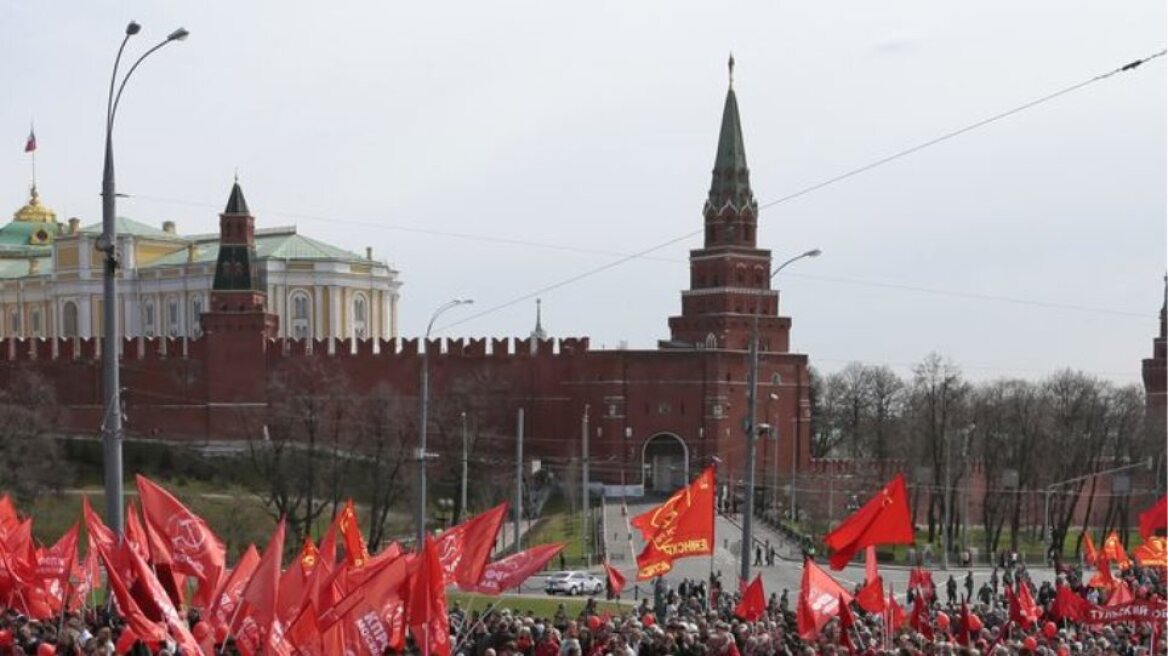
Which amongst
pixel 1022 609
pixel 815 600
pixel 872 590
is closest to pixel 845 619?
pixel 815 600

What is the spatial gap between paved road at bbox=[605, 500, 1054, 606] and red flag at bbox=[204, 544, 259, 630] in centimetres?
2201

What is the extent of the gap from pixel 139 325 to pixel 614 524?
4935 centimetres

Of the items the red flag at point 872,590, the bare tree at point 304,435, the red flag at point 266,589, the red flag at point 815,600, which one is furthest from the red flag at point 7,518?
the bare tree at point 304,435

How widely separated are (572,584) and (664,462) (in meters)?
36.6

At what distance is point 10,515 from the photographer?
22438 mm

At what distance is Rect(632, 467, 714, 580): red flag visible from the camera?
22.5 metres

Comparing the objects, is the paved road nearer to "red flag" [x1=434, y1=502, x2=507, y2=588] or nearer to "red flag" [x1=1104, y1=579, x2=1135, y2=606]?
"red flag" [x1=1104, y1=579, x2=1135, y2=606]

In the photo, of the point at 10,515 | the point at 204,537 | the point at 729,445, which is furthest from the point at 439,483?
the point at 204,537

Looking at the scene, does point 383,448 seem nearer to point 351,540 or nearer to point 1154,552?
point 1154,552

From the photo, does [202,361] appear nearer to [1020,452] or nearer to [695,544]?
[1020,452]

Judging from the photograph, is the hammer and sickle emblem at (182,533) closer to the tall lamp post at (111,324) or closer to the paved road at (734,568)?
the tall lamp post at (111,324)

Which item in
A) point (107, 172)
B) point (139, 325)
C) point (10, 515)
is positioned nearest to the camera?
point (107, 172)

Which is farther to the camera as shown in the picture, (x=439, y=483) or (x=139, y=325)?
(x=139, y=325)

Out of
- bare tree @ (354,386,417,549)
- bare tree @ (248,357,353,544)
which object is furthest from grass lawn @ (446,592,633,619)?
bare tree @ (248,357,353,544)
